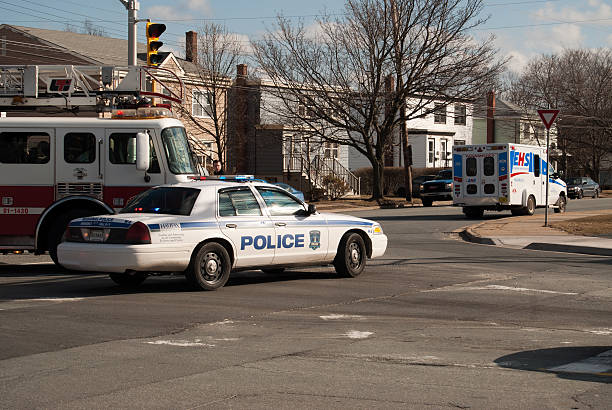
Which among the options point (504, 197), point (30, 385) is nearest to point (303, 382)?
point (30, 385)

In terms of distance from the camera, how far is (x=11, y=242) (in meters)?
13.9

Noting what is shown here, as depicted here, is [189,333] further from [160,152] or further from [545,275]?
[545,275]

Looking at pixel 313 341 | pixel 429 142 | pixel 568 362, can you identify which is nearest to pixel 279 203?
pixel 313 341

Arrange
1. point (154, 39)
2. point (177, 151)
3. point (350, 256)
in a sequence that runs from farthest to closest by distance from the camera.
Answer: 1. point (154, 39)
2. point (177, 151)
3. point (350, 256)

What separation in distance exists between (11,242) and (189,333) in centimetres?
667

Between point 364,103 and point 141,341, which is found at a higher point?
point 364,103

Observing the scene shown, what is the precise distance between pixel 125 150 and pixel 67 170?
104 centimetres

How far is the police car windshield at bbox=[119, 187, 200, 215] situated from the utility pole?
10.0 meters

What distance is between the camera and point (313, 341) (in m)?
8.09

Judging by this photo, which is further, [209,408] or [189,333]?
[189,333]

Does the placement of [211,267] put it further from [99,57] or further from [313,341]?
[99,57]

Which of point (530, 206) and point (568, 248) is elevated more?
point (530, 206)

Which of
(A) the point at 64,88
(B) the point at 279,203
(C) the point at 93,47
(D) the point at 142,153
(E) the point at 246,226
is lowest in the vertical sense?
(E) the point at 246,226

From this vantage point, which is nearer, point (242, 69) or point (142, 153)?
point (142, 153)
